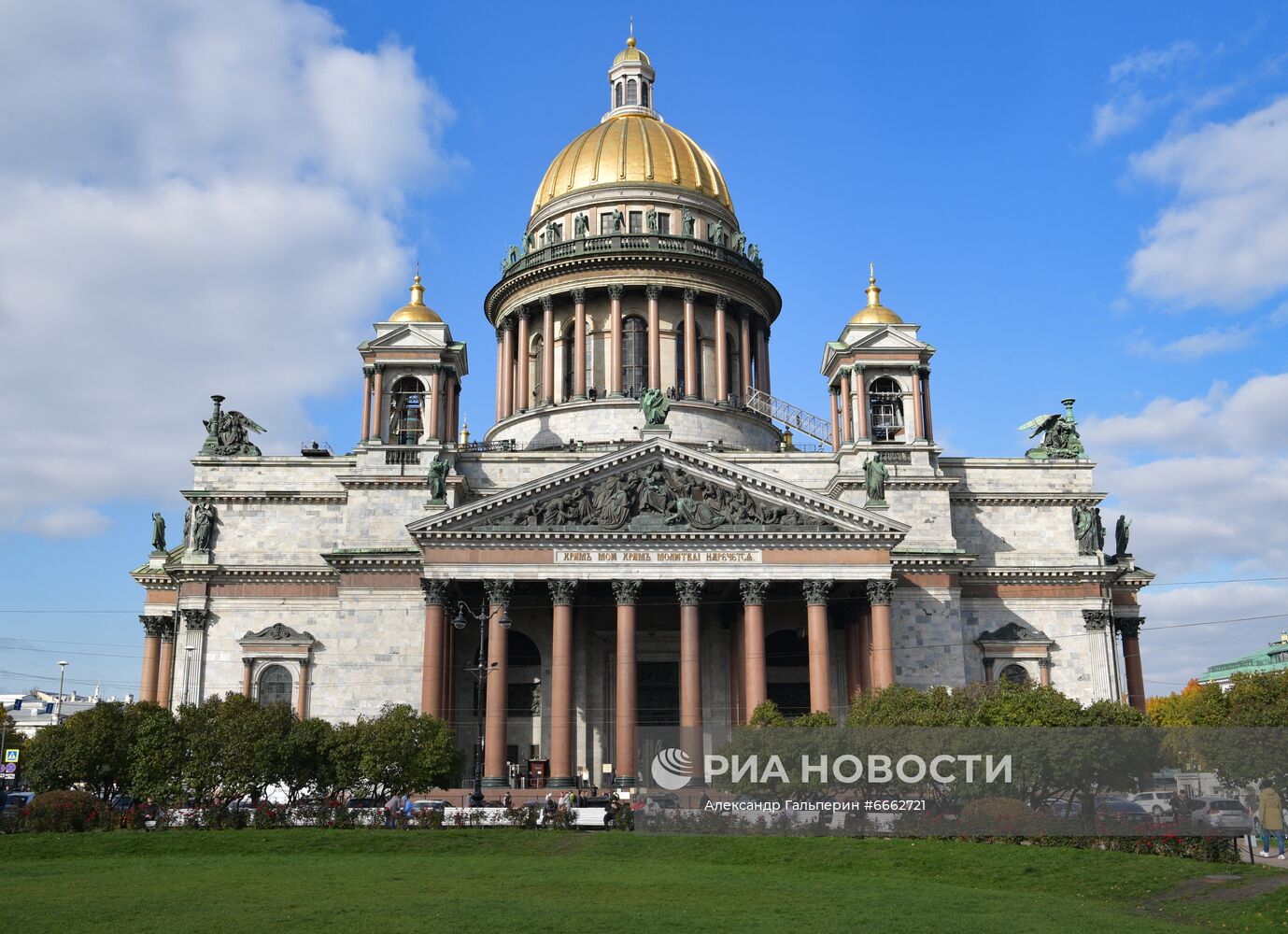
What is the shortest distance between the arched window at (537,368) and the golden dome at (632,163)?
9.48 meters

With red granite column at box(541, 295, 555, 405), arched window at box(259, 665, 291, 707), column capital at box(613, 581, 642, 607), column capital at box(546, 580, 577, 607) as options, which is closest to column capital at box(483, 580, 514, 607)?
column capital at box(546, 580, 577, 607)

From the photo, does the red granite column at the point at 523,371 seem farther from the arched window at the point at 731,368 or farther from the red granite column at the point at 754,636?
the red granite column at the point at 754,636

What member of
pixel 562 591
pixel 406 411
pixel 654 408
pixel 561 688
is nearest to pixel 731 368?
pixel 654 408

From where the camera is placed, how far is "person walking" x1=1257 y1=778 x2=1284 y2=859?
105ft

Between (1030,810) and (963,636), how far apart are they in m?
25.0

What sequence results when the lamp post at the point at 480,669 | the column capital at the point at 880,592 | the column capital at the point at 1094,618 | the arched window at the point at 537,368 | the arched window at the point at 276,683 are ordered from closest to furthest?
1. the lamp post at the point at 480,669
2. the column capital at the point at 880,592
3. the arched window at the point at 276,683
4. the column capital at the point at 1094,618
5. the arched window at the point at 537,368

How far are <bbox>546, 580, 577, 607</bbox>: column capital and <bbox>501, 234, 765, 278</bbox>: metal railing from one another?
2501 cm

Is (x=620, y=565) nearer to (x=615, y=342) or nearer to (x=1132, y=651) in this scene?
(x=615, y=342)

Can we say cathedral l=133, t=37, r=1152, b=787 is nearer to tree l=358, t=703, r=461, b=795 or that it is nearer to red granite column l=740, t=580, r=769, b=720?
red granite column l=740, t=580, r=769, b=720

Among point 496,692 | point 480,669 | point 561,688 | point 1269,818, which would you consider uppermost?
point 480,669

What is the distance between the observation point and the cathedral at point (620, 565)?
50.5 m

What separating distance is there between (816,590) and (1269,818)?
21021mm

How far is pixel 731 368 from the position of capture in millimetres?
72000

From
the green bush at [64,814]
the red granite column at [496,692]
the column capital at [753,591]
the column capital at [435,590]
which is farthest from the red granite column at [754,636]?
the green bush at [64,814]
